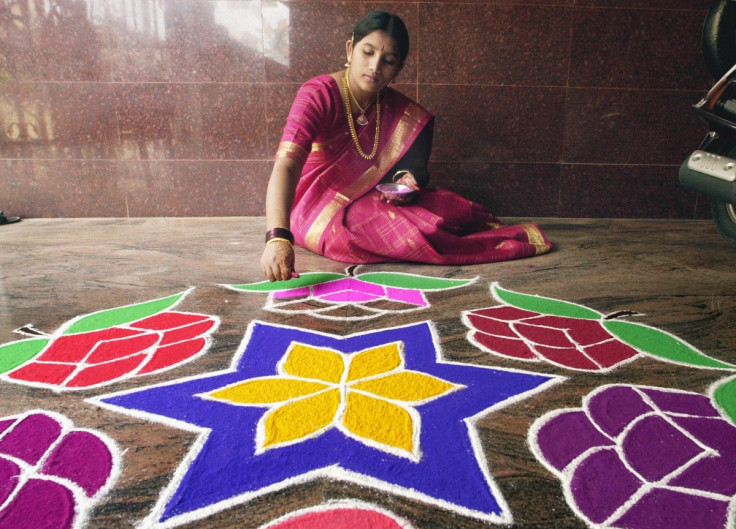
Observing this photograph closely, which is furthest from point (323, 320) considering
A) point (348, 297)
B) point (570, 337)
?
point (570, 337)

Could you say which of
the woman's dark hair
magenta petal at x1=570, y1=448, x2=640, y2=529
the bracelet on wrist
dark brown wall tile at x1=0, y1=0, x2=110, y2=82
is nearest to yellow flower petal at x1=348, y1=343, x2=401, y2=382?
magenta petal at x1=570, y1=448, x2=640, y2=529

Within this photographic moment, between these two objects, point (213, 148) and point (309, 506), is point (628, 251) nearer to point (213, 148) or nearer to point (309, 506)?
point (309, 506)

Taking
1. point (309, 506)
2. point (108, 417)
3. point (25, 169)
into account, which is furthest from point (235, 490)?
point (25, 169)

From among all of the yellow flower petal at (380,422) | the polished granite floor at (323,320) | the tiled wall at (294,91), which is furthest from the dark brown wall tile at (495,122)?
the yellow flower petal at (380,422)

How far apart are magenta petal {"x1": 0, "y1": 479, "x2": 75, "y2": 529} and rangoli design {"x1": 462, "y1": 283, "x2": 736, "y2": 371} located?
3.16ft

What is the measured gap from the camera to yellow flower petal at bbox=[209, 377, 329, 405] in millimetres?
1069

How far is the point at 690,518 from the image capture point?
745 mm

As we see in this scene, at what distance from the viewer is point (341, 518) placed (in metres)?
0.74

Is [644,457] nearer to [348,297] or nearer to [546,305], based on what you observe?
[546,305]

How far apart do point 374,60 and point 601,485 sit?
1710 millimetres

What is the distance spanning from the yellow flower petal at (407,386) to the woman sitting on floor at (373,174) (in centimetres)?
91

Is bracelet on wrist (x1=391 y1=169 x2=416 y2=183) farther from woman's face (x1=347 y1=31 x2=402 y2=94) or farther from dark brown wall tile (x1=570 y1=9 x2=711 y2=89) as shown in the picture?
dark brown wall tile (x1=570 y1=9 x2=711 y2=89)

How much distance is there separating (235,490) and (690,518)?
0.68 meters

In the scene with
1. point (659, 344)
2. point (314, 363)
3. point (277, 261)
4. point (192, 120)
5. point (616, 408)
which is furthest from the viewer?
point (192, 120)
